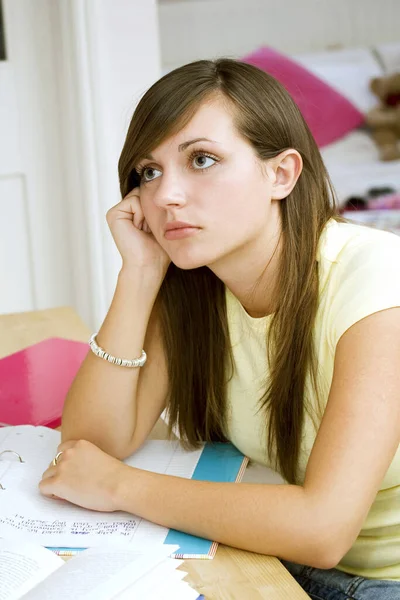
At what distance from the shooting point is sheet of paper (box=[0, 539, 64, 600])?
0.83 m

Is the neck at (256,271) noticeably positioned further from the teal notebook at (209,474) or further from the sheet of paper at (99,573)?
the sheet of paper at (99,573)

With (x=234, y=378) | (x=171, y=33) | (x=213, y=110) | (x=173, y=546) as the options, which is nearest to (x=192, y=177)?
(x=213, y=110)

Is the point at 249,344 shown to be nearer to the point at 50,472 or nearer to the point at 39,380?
the point at 50,472

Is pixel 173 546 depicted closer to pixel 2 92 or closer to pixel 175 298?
pixel 175 298

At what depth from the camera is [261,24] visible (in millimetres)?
3500

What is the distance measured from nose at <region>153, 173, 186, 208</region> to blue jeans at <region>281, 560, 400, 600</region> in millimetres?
523

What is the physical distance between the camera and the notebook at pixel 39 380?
53.8 inches

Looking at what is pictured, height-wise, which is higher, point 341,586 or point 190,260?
point 190,260

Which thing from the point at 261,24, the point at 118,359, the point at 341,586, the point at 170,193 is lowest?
the point at 341,586

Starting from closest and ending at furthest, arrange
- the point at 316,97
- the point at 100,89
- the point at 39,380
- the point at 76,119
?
the point at 39,380 < the point at 100,89 < the point at 76,119 < the point at 316,97

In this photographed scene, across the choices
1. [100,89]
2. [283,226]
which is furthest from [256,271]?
[100,89]

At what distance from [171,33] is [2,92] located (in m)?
0.96

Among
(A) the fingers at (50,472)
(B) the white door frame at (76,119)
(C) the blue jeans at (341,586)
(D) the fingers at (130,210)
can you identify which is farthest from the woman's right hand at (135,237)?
(B) the white door frame at (76,119)

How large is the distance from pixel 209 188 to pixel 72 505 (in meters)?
0.44
